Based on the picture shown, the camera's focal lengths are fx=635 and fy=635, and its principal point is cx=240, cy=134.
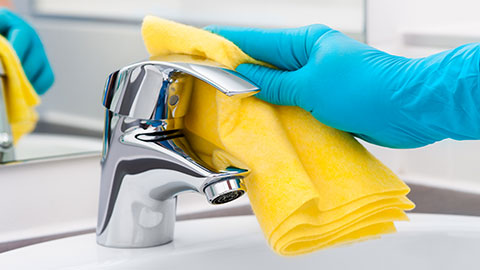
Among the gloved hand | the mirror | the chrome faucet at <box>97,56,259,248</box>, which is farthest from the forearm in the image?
the mirror

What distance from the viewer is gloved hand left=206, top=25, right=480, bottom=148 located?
454 millimetres

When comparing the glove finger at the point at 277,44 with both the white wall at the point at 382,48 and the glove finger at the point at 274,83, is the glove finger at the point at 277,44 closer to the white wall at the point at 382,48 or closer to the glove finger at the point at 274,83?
the glove finger at the point at 274,83

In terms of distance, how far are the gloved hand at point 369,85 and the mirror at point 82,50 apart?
28 centimetres

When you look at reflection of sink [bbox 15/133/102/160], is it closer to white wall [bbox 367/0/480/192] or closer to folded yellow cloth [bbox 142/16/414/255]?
folded yellow cloth [bbox 142/16/414/255]

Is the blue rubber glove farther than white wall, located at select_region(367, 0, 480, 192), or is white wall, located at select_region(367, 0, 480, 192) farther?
white wall, located at select_region(367, 0, 480, 192)

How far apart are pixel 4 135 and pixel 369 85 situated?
414mm

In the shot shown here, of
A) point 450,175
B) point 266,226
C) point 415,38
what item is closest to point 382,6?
point 415,38

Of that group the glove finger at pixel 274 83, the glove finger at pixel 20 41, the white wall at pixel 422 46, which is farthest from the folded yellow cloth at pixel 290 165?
the white wall at pixel 422 46

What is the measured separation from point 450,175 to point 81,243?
2.31 feet

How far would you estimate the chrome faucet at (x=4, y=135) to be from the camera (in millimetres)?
687

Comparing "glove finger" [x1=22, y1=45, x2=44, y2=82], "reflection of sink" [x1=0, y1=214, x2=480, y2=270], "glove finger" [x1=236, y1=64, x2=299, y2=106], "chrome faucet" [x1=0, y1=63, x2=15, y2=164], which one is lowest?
"reflection of sink" [x1=0, y1=214, x2=480, y2=270]

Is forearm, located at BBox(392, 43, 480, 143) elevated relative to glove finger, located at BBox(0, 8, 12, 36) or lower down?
lower down

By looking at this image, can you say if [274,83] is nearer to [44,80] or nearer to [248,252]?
[248,252]

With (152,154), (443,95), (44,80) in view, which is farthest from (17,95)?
(443,95)
